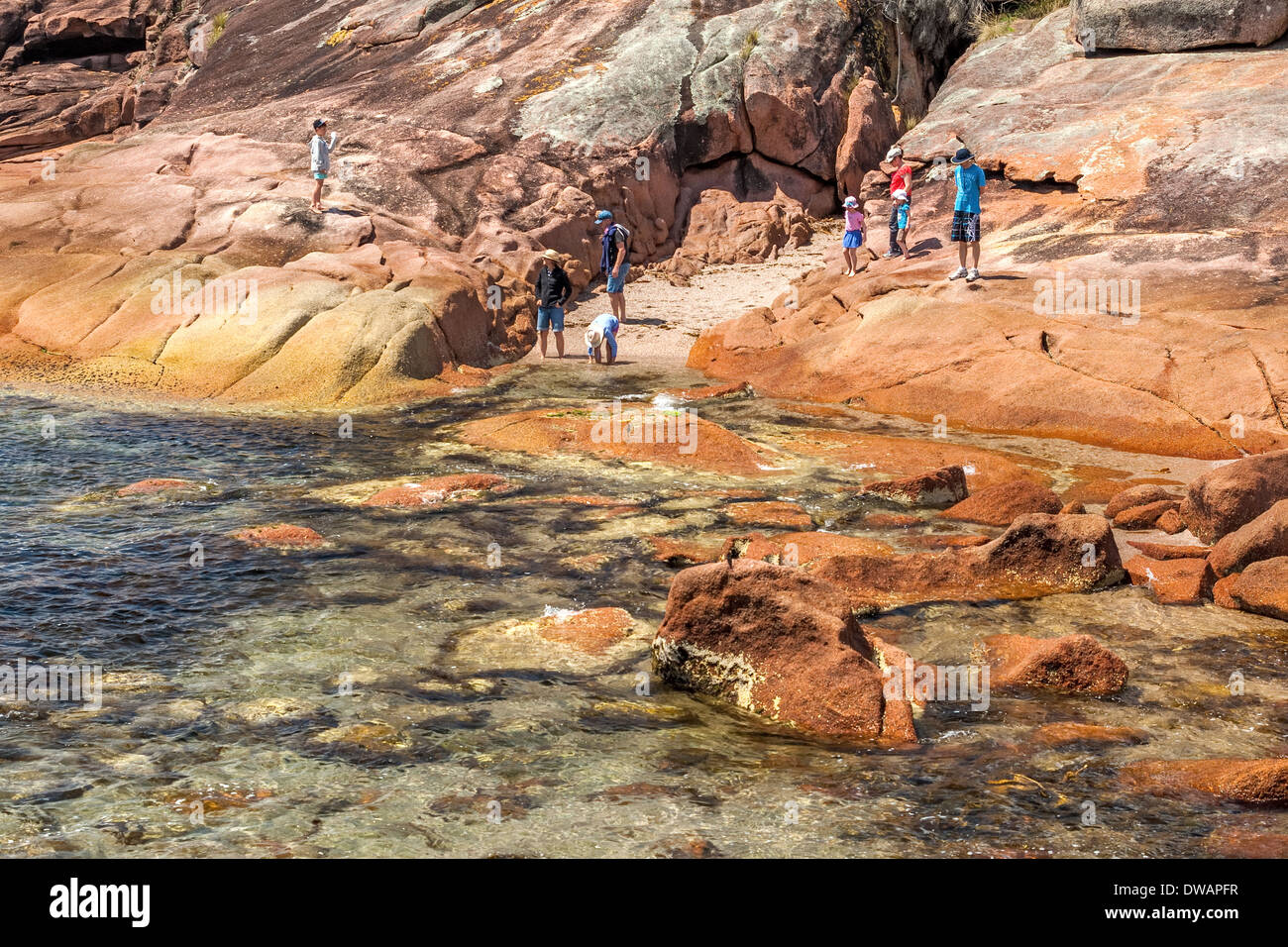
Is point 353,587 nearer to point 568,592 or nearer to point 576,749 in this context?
point 568,592

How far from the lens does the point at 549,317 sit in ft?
56.0

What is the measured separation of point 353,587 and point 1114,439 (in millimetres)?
8114

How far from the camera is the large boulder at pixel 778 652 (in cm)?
594

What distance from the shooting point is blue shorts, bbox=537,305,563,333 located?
16984 millimetres

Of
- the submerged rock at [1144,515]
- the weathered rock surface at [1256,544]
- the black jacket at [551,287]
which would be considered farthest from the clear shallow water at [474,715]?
the black jacket at [551,287]

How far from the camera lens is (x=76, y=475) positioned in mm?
10555

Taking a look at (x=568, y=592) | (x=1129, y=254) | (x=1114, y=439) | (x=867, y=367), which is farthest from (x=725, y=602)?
(x=1129, y=254)

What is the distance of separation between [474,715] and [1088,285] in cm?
1117

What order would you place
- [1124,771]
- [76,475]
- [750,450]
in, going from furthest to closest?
[750,450], [76,475], [1124,771]

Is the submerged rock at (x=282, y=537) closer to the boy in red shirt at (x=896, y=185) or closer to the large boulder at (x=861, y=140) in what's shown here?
the boy in red shirt at (x=896, y=185)

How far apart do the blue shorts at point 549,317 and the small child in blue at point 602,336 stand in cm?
48

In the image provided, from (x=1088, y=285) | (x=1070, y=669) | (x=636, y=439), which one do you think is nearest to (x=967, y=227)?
(x=1088, y=285)
